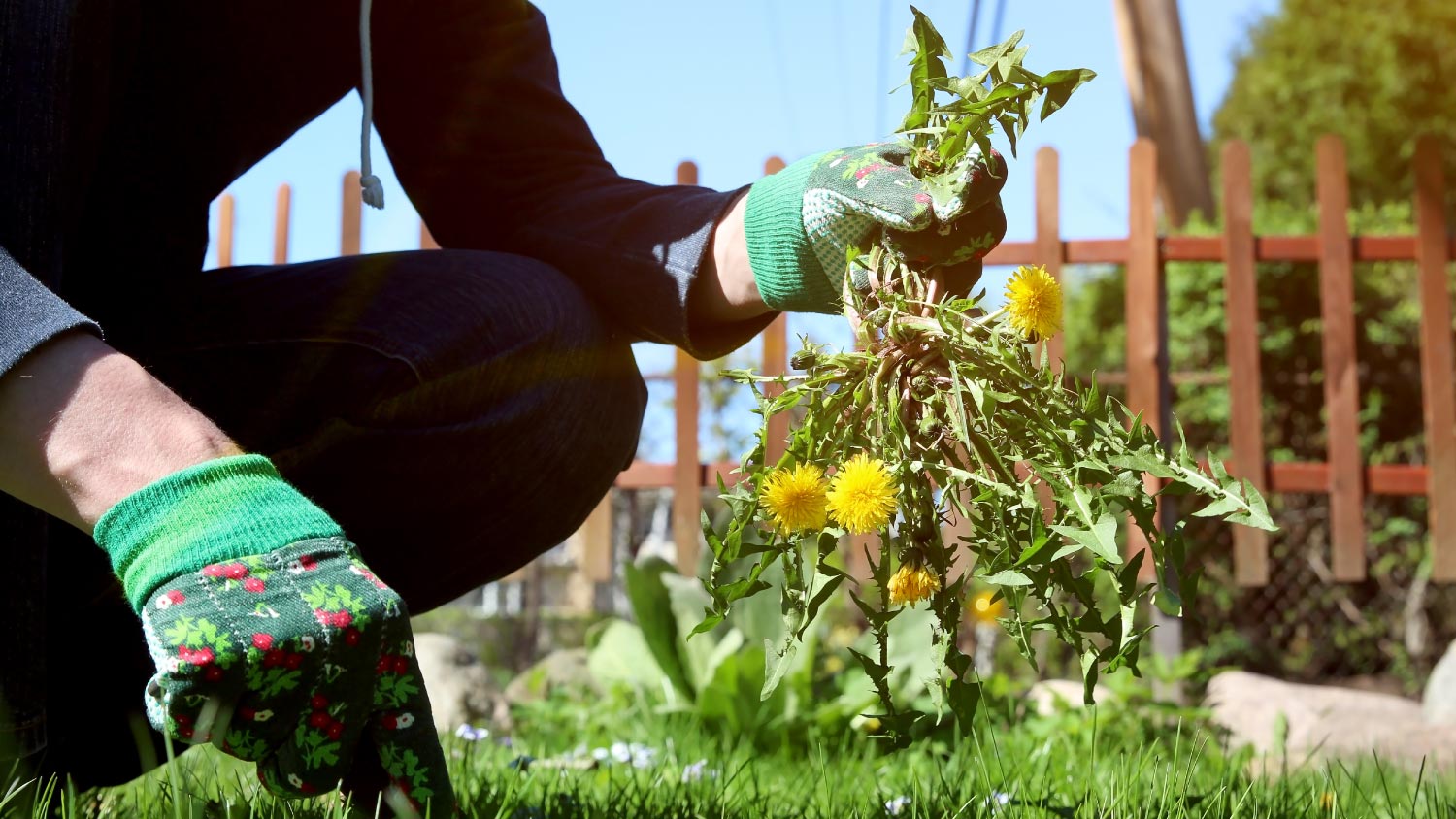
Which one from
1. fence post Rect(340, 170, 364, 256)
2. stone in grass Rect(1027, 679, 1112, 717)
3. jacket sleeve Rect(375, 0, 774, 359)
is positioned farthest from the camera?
fence post Rect(340, 170, 364, 256)

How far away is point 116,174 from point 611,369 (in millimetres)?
633

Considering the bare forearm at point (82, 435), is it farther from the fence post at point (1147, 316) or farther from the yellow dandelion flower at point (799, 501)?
the fence post at point (1147, 316)

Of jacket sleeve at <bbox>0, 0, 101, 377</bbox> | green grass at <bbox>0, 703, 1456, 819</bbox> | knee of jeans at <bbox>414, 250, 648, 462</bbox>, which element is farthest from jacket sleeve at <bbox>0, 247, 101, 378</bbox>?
knee of jeans at <bbox>414, 250, 648, 462</bbox>

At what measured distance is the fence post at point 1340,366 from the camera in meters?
4.29

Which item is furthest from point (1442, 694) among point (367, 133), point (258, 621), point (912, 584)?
point (258, 621)

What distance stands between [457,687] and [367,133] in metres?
2.35

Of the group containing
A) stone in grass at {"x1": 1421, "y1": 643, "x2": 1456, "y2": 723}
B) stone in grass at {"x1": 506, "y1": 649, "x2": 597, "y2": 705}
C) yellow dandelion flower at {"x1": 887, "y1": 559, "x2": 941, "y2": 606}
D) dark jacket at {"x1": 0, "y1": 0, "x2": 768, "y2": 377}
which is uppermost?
dark jacket at {"x1": 0, "y1": 0, "x2": 768, "y2": 377}

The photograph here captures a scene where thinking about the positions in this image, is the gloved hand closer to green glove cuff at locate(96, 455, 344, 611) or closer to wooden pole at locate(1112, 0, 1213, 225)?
green glove cuff at locate(96, 455, 344, 611)

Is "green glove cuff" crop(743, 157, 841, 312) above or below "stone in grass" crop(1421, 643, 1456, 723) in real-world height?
above

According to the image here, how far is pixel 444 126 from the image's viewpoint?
169 centimetres

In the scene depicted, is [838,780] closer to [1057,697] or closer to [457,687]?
[1057,697]

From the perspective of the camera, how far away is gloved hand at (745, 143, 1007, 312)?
112 cm

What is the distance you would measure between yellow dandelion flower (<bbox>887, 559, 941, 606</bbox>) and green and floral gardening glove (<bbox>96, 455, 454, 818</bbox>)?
1.39ft

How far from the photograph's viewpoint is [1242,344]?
430 cm
